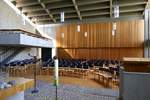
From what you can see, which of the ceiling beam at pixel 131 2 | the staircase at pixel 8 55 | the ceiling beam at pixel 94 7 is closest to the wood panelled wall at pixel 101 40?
the ceiling beam at pixel 131 2

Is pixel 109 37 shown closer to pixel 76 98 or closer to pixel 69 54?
pixel 69 54

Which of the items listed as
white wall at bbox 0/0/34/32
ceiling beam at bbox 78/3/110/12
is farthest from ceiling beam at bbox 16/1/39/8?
ceiling beam at bbox 78/3/110/12

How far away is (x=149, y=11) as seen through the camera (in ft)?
52.6

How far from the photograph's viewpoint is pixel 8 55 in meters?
15.9

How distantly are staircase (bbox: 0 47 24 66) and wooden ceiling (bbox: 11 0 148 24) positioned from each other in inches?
162

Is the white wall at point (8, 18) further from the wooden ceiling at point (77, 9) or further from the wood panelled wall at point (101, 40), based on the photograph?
the wood panelled wall at point (101, 40)

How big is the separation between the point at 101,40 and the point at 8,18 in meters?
8.27

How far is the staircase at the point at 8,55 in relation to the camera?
50.4ft

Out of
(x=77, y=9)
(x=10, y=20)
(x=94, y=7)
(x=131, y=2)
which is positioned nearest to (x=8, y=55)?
(x=10, y=20)

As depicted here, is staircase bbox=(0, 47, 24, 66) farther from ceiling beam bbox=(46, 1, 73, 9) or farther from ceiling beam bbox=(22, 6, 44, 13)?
ceiling beam bbox=(46, 1, 73, 9)

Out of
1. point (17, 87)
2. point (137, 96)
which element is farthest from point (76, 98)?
point (137, 96)

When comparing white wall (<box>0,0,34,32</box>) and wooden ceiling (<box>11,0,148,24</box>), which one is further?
wooden ceiling (<box>11,0,148,24</box>)

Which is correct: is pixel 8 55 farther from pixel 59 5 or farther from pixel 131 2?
pixel 131 2

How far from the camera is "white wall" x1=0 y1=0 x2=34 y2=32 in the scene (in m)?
15.5
